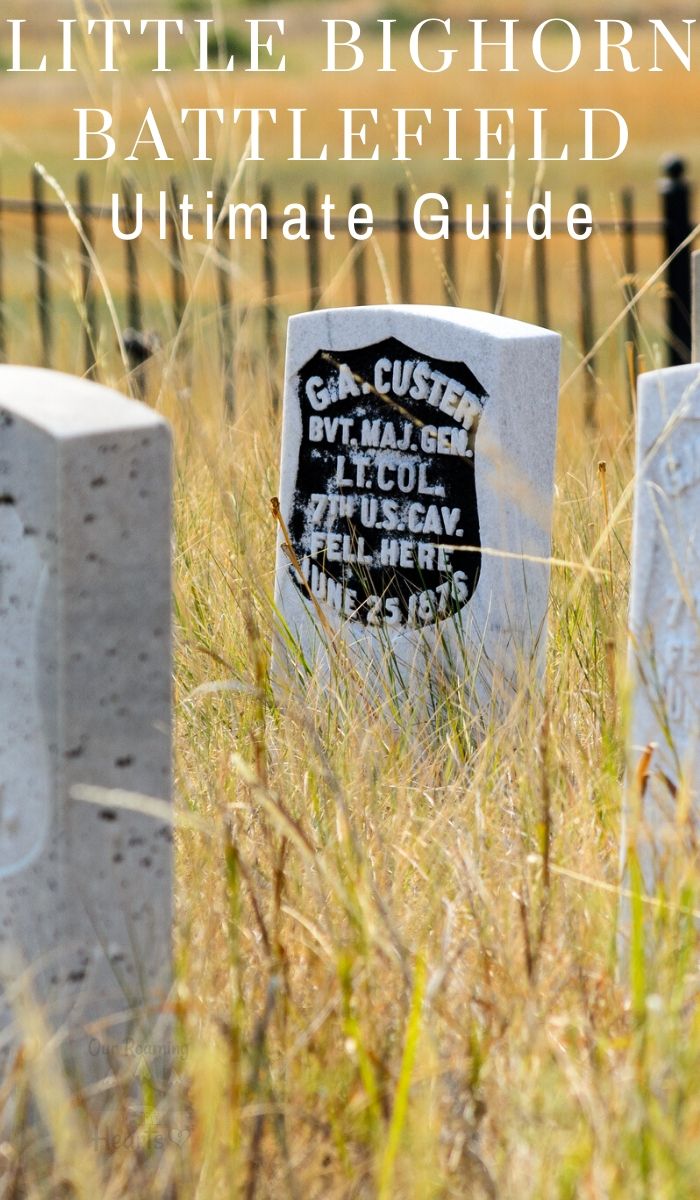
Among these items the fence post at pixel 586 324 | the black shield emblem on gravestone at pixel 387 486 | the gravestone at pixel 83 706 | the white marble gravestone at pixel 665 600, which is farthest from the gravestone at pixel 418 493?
the fence post at pixel 586 324

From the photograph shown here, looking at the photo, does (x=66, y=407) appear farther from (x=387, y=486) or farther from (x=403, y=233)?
(x=403, y=233)

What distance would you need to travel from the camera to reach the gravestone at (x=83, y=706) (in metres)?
1.85

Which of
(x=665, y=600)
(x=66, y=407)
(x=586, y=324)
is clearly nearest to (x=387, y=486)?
(x=665, y=600)

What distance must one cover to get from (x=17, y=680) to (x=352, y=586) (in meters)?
1.93

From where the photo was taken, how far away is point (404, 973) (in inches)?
69.6

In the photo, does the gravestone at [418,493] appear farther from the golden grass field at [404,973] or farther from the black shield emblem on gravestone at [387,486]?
the golden grass field at [404,973]

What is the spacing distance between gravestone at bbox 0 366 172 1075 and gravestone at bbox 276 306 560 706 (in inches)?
51.9

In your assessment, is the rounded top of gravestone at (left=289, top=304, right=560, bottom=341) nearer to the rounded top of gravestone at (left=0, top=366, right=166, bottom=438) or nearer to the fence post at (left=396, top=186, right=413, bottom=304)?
the rounded top of gravestone at (left=0, top=366, right=166, bottom=438)

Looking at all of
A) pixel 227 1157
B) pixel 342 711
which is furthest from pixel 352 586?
pixel 227 1157

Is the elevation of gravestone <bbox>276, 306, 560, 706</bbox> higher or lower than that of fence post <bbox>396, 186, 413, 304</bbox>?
lower

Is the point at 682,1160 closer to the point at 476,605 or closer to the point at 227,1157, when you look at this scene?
the point at 227,1157

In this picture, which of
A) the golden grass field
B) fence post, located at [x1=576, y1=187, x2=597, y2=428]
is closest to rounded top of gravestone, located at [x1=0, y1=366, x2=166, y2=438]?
the golden grass field

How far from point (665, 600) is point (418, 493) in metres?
1.45

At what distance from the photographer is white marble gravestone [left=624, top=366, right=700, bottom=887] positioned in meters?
2.21
